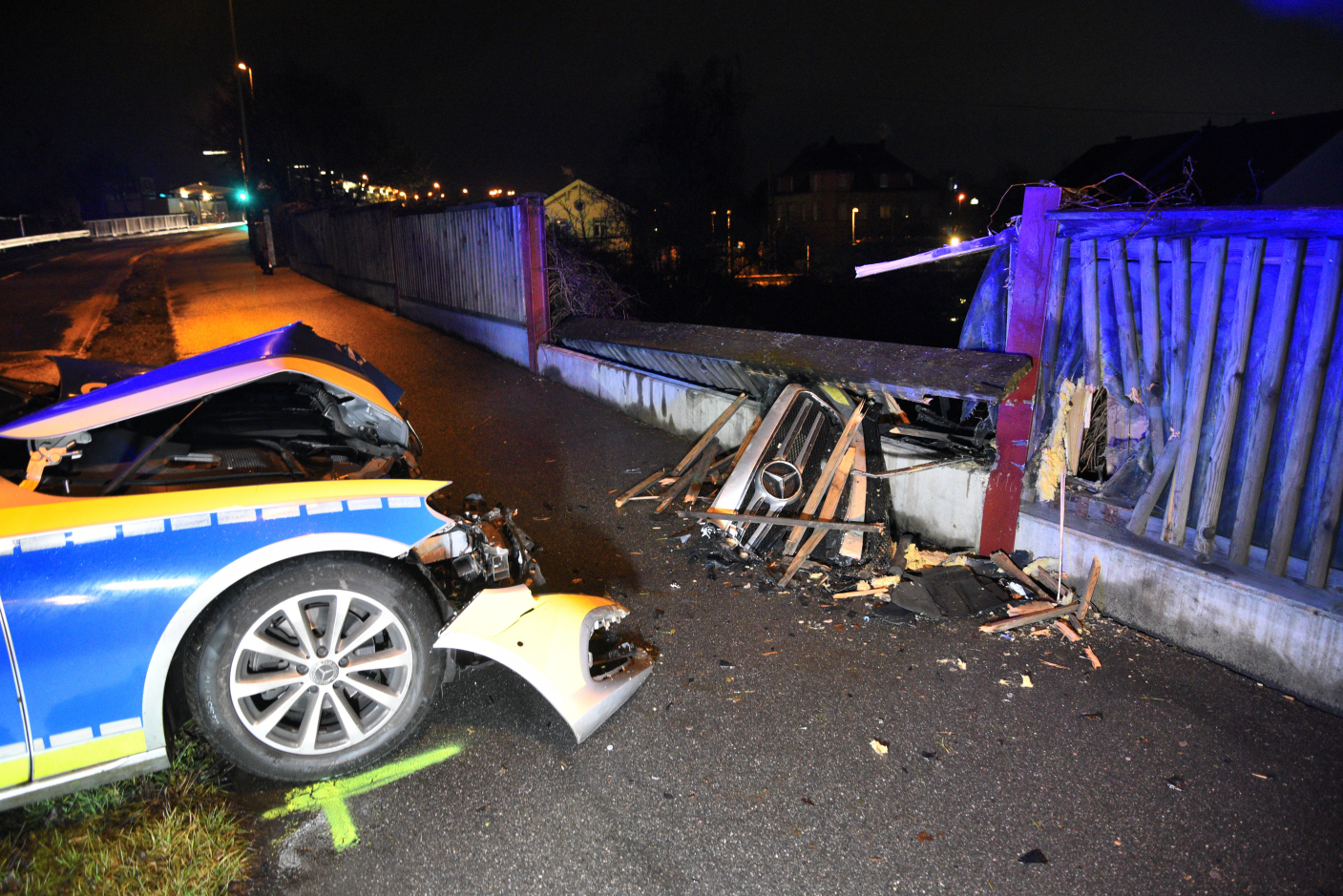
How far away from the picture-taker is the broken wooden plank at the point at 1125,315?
433cm

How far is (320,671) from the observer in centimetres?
294

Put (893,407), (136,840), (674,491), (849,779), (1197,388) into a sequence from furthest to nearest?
(674,491)
(893,407)
(1197,388)
(849,779)
(136,840)

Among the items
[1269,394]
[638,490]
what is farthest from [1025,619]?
[638,490]

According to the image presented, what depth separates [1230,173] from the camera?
34.1 m

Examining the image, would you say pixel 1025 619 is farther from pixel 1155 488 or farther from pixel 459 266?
pixel 459 266

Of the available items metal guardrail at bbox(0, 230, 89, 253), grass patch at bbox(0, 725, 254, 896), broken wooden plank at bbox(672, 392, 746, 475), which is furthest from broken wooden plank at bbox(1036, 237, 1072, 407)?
metal guardrail at bbox(0, 230, 89, 253)

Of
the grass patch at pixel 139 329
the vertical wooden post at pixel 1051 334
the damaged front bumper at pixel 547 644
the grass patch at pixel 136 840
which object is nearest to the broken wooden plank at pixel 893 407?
the vertical wooden post at pixel 1051 334

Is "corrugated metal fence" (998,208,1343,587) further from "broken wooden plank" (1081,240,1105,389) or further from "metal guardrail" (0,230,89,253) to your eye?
"metal guardrail" (0,230,89,253)

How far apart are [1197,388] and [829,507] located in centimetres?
218

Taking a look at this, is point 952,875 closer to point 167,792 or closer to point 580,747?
point 580,747

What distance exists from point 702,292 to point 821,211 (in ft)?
162

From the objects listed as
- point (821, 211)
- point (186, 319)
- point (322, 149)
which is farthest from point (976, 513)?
point (821, 211)

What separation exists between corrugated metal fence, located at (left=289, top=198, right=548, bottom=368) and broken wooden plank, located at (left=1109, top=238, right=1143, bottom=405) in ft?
25.2

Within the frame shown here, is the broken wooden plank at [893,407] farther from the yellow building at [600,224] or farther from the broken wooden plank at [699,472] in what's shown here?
the yellow building at [600,224]
